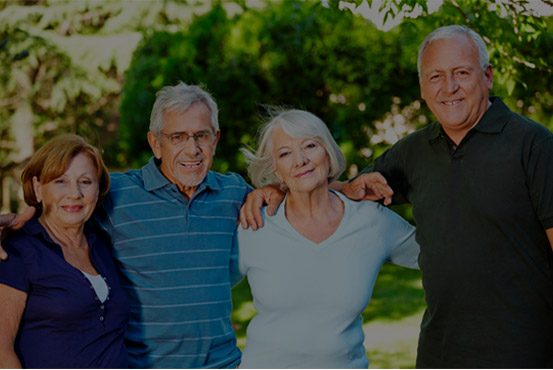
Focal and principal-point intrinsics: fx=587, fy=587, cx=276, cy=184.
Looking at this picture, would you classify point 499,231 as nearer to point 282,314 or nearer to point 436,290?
point 436,290

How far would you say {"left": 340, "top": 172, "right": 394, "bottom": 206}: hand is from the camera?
3.04 m

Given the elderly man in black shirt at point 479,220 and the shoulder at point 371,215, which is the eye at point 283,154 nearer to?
the shoulder at point 371,215

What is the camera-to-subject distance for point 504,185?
2588mm

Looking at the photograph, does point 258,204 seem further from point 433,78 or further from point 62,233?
point 433,78

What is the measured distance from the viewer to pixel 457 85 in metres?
2.81

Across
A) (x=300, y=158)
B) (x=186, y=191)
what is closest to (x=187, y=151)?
(x=186, y=191)

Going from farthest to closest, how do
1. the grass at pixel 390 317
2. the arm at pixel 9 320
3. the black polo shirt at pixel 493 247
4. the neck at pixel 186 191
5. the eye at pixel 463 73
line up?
the grass at pixel 390 317
the neck at pixel 186 191
the eye at pixel 463 73
the black polo shirt at pixel 493 247
the arm at pixel 9 320

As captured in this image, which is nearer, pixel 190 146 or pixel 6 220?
pixel 6 220

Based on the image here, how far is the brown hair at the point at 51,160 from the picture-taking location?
280 cm

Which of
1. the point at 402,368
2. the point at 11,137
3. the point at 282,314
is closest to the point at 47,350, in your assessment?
the point at 282,314

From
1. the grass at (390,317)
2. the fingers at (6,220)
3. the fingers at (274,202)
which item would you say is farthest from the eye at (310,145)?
the grass at (390,317)

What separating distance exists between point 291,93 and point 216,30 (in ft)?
4.97

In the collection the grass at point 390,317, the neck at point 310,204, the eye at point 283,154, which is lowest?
the grass at point 390,317

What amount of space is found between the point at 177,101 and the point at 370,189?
1149 mm
